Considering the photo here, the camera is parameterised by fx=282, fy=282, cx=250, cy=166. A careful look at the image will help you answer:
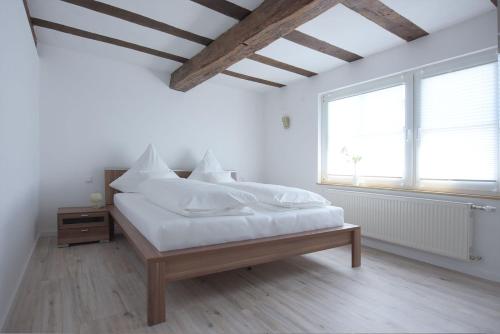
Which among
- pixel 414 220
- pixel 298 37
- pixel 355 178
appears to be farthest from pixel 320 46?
pixel 414 220

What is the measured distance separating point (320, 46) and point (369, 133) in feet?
4.33

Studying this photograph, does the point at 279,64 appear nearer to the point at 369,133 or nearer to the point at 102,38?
the point at 369,133

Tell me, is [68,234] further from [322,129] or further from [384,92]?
[384,92]

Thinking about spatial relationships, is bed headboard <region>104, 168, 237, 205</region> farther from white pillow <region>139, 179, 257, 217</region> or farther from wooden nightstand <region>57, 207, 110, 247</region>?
white pillow <region>139, 179, 257, 217</region>

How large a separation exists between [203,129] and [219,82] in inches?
35.1

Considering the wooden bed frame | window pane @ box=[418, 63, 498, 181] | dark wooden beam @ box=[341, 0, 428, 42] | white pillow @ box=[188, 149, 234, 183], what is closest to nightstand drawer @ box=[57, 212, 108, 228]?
the wooden bed frame

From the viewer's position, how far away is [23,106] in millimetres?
2518

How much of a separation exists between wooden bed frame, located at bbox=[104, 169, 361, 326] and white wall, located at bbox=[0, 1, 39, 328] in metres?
0.81

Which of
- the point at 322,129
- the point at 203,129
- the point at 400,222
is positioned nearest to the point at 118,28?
the point at 203,129

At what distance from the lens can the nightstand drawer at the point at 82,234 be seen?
11.0 feet

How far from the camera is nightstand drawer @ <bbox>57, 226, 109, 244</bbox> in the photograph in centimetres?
334

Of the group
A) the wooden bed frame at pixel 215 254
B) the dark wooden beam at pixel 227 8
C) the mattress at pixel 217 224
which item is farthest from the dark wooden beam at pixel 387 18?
the wooden bed frame at pixel 215 254

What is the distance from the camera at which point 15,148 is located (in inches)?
86.4

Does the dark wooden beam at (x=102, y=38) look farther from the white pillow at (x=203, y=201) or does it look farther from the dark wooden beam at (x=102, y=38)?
the white pillow at (x=203, y=201)
